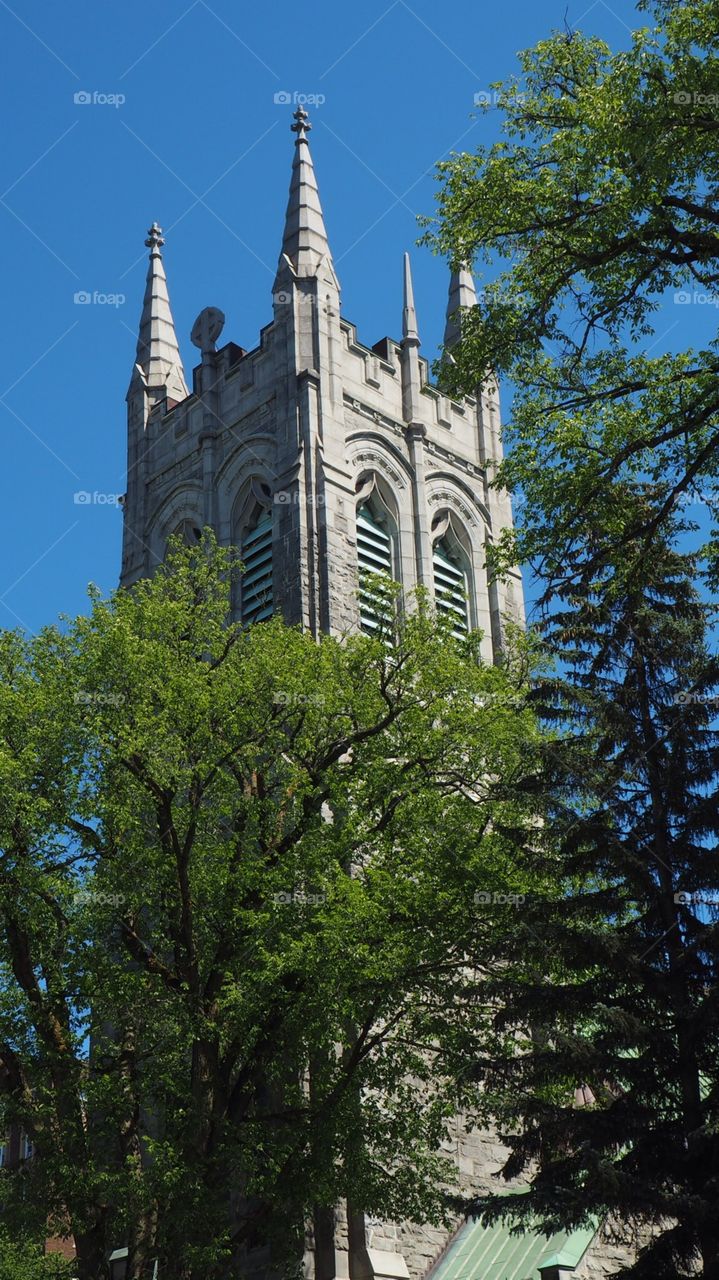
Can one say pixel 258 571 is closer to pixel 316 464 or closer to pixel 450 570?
pixel 316 464

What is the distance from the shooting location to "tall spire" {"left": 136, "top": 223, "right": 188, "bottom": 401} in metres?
44.0

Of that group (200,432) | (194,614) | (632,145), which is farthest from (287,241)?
(632,145)

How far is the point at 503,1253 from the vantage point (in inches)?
957

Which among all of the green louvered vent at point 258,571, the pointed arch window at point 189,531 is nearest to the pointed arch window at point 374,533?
the green louvered vent at point 258,571

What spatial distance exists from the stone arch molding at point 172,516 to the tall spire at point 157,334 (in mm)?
4859

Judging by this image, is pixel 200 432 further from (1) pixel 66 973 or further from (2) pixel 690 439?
(2) pixel 690 439

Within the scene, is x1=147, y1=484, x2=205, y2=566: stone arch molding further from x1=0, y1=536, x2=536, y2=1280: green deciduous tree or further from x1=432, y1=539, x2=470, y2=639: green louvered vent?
x1=0, y1=536, x2=536, y2=1280: green deciduous tree

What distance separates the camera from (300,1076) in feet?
84.8

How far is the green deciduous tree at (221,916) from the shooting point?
2055cm

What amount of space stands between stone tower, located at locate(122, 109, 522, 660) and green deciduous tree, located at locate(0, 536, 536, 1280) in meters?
8.40

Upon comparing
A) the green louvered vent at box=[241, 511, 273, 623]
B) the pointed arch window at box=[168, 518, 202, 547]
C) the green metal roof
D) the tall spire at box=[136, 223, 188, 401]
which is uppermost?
the tall spire at box=[136, 223, 188, 401]

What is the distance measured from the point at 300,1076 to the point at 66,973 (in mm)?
5787

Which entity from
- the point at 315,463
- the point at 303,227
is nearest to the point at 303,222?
the point at 303,227

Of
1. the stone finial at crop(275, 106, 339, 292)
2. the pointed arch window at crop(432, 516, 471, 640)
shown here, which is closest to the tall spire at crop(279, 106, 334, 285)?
the stone finial at crop(275, 106, 339, 292)
